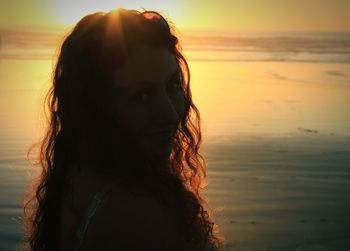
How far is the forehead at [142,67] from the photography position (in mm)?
1771

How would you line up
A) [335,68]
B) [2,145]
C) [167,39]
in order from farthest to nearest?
[335,68], [2,145], [167,39]

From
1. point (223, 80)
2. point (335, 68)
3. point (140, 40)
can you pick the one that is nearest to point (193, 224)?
point (140, 40)

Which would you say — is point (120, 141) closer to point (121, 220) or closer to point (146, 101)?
point (146, 101)

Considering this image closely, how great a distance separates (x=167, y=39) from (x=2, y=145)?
20.1ft

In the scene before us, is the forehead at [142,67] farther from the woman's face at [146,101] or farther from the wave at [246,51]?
the wave at [246,51]

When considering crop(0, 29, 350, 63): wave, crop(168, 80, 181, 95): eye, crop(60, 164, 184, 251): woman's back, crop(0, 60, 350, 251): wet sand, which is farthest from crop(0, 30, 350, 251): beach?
crop(0, 29, 350, 63): wave

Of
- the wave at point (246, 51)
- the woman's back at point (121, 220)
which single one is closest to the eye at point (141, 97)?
the woman's back at point (121, 220)

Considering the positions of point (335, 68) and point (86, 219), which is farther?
point (335, 68)

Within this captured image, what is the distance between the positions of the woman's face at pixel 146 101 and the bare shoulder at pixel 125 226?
0.90 ft

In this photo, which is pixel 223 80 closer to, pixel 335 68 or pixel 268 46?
Result: pixel 335 68

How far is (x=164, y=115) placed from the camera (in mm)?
1866

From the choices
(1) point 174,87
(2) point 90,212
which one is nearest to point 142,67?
(1) point 174,87

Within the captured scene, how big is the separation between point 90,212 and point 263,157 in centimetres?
584

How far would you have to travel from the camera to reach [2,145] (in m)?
7.55
